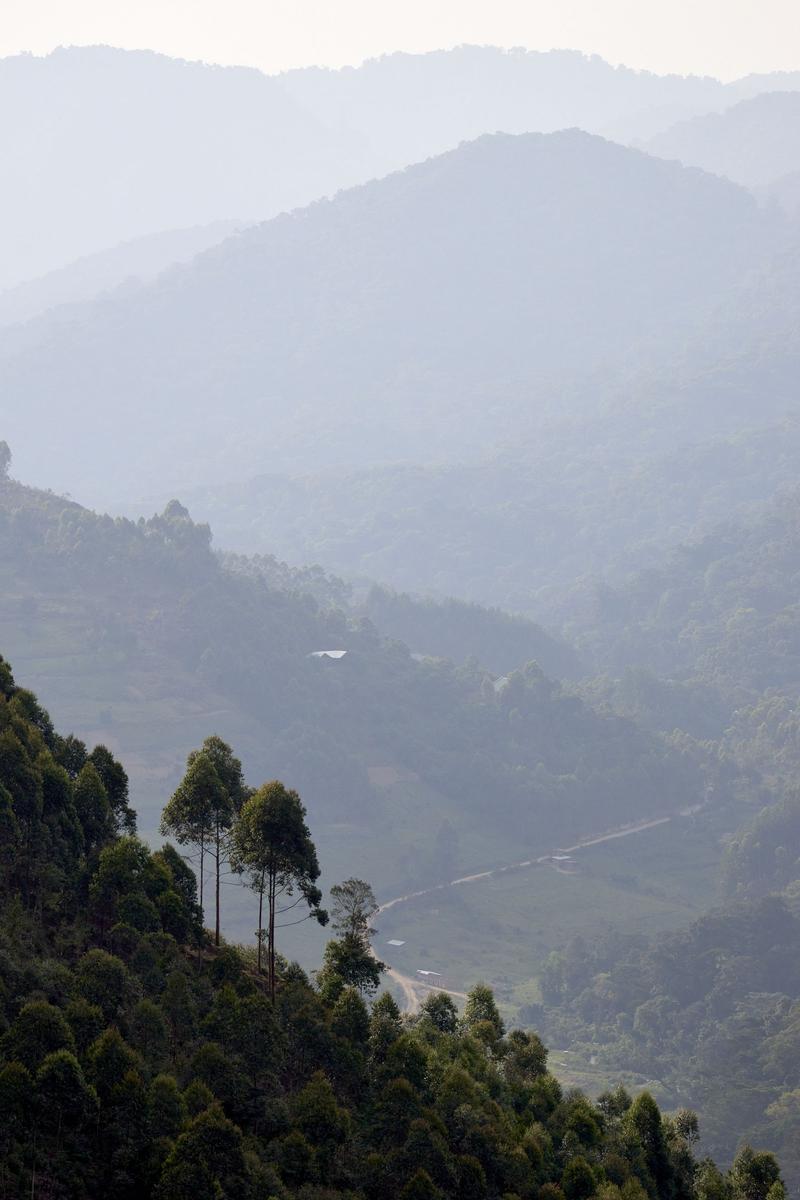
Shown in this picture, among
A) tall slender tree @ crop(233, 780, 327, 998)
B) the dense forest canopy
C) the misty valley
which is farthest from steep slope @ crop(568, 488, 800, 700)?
tall slender tree @ crop(233, 780, 327, 998)

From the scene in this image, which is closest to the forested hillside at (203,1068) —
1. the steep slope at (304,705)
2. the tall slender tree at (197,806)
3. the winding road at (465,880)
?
the tall slender tree at (197,806)

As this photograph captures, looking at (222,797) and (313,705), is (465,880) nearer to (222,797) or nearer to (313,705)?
(313,705)

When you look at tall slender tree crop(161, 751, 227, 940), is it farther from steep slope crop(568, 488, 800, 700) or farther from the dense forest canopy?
steep slope crop(568, 488, 800, 700)

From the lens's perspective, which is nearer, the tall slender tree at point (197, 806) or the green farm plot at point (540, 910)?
the tall slender tree at point (197, 806)

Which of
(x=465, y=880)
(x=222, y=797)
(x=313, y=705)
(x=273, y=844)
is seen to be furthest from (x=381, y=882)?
(x=273, y=844)

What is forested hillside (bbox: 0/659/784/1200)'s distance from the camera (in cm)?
2650

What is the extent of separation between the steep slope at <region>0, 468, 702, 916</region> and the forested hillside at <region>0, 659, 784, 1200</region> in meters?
70.7

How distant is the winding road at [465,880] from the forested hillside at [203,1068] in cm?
3161

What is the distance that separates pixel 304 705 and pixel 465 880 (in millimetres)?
24719

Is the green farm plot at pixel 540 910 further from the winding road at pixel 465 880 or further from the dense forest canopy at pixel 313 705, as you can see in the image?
the dense forest canopy at pixel 313 705

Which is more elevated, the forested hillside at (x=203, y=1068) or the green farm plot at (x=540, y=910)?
the green farm plot at (x=540, y=910)

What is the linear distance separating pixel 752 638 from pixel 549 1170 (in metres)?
150

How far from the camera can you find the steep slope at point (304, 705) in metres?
117

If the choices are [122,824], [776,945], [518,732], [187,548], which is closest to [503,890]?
[776,945]
